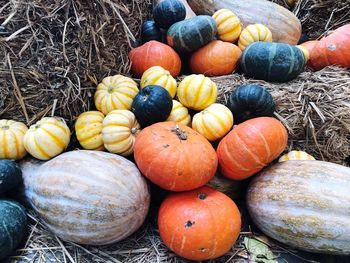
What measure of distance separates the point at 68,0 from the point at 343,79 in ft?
6.93

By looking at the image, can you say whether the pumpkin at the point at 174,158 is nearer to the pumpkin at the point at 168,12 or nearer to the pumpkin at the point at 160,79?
the pumpkin at the point at 160,79

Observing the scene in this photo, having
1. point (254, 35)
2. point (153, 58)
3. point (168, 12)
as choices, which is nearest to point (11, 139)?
point (153, 58)

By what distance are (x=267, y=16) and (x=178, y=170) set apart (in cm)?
198

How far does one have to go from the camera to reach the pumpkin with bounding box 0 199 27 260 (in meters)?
2.40

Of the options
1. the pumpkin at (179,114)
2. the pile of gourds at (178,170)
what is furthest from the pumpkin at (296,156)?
the pumpkin at (179,114)

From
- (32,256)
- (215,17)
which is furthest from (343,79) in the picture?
(32,256)

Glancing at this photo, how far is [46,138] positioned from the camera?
8.77 feet

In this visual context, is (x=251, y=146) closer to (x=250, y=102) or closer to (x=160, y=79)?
(x=250, y=102)

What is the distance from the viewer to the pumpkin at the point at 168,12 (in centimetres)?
347

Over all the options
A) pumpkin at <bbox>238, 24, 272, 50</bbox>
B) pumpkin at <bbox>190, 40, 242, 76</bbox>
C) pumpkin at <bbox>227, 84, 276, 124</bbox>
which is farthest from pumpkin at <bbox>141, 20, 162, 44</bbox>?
pumpkin at <bbox>227, 84, 276, 124</bbox>

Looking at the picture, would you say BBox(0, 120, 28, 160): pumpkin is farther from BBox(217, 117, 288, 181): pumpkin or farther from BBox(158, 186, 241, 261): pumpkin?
BBox(217, 117, 288, 181): pumpkin

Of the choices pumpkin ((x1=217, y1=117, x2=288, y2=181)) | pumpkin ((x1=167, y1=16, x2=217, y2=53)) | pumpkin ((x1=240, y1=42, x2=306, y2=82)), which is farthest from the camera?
pumpkin ((x1=167, y1=16, x2=217, y2=53))

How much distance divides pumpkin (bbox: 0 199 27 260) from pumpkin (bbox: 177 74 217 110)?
1358 millimetres

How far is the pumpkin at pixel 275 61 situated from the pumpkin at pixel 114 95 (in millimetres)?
975
